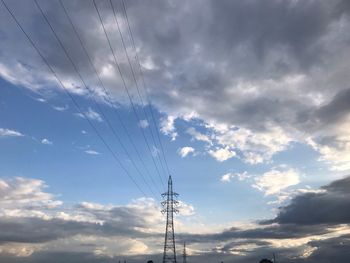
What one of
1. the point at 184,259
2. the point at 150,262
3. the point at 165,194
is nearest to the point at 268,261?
the point at 184,259

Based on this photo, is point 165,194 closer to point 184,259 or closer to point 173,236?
point 173,236

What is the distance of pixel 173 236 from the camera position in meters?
121

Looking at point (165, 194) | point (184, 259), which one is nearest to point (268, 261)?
point (184, 259)

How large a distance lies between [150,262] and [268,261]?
4318 cm

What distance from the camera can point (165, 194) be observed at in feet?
417

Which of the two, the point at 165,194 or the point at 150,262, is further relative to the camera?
the point at 150,262

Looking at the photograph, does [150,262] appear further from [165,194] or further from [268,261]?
[165,194]

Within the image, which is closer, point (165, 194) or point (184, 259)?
point (165, 194)

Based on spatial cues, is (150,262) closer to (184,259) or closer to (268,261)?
(184,259)

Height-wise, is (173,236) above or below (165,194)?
below

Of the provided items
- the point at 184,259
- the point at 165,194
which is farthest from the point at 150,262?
the point at 165,194

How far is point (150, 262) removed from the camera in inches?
7121

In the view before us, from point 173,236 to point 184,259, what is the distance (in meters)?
68.1

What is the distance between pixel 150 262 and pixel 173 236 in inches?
2544
